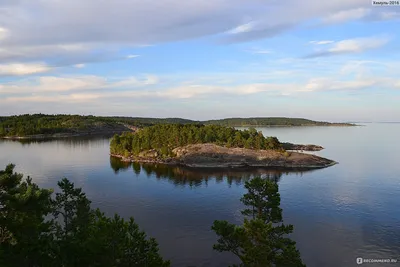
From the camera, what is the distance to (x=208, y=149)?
149 meters

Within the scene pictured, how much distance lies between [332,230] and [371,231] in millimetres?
6966

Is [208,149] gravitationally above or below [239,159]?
above

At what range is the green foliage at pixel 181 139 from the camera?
514ft

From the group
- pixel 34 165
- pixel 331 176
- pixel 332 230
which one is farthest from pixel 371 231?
pixel 34 165

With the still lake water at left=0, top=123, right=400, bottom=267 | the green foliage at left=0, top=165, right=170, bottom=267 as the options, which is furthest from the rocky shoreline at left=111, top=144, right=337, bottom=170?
the green foliage at left=0, top=165, right=170, bottom=267

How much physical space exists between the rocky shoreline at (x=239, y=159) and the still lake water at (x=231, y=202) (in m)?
9.72

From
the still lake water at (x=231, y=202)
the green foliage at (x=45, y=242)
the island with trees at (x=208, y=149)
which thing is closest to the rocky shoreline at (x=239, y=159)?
the island with trees at (x=208, y=149)

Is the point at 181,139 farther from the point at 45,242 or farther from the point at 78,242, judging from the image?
the point at 45,242

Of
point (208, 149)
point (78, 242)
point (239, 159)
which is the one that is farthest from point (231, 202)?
point (208, 149)

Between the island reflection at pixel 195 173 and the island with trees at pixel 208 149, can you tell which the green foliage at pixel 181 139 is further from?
the island reflection at pixel 195 173

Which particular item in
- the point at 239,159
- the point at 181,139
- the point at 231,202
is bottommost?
the point at 231,202

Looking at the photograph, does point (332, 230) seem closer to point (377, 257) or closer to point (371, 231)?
point (371, 231)

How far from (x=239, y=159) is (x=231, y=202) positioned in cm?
6054

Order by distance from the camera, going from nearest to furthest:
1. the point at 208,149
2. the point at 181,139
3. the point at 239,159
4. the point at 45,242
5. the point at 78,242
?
the point at 45,242 → the point at 78,242 → the point at 239,159 → the point at 208,149 → the point at 181,139
